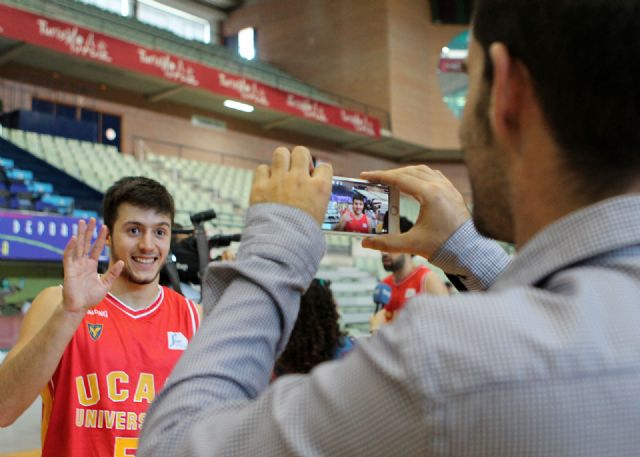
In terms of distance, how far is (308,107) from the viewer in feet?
53.4

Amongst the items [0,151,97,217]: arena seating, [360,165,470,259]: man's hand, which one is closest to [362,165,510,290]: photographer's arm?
[360,165,470,259]: man's hand

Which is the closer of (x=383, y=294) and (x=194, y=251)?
(x=194, y=251)

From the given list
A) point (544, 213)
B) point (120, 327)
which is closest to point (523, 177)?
point (544, 213)

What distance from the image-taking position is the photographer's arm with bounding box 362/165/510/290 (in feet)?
3.68

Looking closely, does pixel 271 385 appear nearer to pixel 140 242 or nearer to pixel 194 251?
pixel 140 242

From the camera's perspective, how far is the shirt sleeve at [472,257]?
1.12 m

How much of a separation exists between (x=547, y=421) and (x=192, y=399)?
1.21 ft

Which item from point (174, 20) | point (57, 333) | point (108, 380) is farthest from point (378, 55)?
point (57, 333)

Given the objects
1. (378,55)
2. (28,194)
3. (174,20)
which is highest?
(174,20)

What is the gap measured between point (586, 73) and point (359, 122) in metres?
16.8

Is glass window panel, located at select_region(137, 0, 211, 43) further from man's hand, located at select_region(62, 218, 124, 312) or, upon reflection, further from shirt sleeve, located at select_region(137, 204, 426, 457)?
shirt sleeve, located at select_region(137, 204, 426, 457)

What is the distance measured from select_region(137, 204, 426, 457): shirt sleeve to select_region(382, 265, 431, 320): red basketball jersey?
4.38 metres

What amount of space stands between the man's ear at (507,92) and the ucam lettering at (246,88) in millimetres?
14277

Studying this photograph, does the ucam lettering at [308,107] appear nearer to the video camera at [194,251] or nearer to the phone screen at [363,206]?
the video camera at [194,251]
